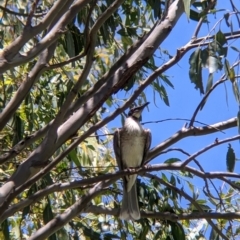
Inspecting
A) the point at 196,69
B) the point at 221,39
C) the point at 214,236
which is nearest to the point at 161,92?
the point at 214,236

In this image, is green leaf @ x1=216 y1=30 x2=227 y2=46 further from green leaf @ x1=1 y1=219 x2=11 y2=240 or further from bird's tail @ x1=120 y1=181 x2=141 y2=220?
green leaf @ x1=1 y1=219 x2=11 y2=240

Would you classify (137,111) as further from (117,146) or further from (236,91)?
(236,91)

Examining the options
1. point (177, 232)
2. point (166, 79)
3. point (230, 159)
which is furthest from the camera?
point (166, 79)

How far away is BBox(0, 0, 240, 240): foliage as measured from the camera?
2975 millimetres

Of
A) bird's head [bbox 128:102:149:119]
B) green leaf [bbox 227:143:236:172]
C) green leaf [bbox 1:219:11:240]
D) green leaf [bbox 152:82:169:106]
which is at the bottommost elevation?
green leaf [bbox 227:143:236:172]

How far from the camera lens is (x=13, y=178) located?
3.08 meters

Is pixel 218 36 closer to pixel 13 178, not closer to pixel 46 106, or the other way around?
pixel 13 178

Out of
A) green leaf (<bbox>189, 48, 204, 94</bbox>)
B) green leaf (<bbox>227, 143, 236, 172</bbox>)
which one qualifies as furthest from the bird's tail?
green leaf (<bbox>189, 48, 204, 94</bbox>)

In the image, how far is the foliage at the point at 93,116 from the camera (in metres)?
2.97

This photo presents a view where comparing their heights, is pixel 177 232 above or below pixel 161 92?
below

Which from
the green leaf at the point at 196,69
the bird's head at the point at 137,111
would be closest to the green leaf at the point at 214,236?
the green leaf at the point at 196,69

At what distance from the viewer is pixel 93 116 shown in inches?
158

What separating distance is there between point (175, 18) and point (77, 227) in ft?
4.57

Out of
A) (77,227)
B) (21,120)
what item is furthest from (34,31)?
(77,227)
